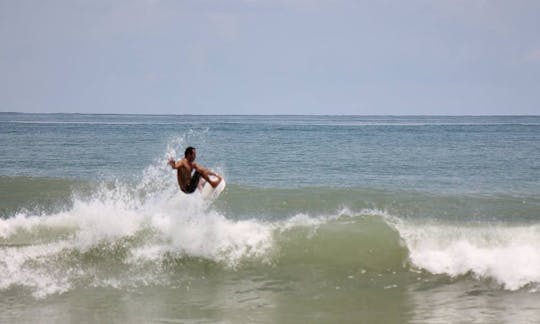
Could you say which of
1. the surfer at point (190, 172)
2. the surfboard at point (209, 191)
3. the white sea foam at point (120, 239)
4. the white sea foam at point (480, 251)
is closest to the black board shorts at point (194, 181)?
the surfer at point (190, 172)

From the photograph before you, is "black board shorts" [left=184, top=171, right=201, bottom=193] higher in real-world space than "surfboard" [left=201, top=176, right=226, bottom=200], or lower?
higher

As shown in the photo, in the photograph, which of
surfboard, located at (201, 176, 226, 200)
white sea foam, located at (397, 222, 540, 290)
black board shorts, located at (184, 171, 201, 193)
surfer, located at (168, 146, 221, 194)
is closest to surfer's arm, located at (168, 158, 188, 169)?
surfer, located at (168, 146, 221, 194)

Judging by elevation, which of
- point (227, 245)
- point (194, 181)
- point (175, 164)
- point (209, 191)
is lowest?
point (227, 245)

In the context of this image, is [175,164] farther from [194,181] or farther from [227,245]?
[227,245]

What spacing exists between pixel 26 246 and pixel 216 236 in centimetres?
395

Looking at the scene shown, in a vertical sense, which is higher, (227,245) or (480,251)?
(480,251)

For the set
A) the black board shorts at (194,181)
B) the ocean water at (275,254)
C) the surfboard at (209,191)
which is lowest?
the ocean water at (275,254)

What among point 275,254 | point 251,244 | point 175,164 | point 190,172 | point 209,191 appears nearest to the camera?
point 175,164

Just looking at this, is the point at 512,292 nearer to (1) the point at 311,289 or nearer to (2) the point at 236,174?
(1) the point at 311,289

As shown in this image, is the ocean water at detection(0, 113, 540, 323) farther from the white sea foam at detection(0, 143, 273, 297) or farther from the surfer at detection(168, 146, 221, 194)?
the surfer at detection(168, 146, 221, 194)

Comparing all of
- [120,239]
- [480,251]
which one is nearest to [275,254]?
[120,239]

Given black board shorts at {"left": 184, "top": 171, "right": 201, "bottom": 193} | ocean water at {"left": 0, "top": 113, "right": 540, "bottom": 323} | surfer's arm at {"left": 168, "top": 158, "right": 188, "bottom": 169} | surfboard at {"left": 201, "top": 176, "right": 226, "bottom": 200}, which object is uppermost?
surfer's arm at {"left": 168, "top": 158, "right": 188, "bottom": 169}

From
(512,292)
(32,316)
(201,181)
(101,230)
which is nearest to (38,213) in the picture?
(101,230)

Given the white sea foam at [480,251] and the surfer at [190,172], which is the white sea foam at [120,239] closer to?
the surfer at [190,172]
